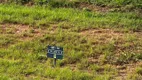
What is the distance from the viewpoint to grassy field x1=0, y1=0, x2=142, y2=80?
5987 mm

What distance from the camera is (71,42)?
7.04m

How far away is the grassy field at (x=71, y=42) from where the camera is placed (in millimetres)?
5987

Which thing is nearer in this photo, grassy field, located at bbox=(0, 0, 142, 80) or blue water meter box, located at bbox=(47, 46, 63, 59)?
blue water meter box, located at bbox=(47, 46, 63, 59)

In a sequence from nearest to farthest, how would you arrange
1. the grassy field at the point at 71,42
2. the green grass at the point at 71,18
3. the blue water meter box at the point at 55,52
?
1. the blue water meter box at the point at 55,52
2. the grassy field at the point at 71,42
3. the green grass at the point at 71,18

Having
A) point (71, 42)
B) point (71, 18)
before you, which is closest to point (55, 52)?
point (71, 42)

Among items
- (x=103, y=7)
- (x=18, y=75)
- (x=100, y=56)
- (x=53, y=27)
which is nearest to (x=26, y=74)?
(x=18, y=75)

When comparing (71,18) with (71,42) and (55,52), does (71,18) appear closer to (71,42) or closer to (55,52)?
(71,42)

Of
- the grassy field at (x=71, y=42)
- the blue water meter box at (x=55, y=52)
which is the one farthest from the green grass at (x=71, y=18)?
the blue water meter box at (x=55, y=52)

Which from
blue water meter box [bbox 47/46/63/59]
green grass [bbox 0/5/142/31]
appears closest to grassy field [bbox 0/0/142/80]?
green grass [bbox 0/5/142/31]

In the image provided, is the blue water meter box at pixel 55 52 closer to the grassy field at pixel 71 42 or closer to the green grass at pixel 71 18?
the grassy field at pixel 71 42

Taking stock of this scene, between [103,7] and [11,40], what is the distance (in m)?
2.61

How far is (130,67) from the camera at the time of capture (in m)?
6.23

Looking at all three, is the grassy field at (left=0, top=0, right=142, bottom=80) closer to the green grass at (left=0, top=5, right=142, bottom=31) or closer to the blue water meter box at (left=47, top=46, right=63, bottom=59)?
the green grass at (left=0, top=5, right=142, bottom=31)

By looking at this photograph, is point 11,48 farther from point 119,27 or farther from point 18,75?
point 119,27
